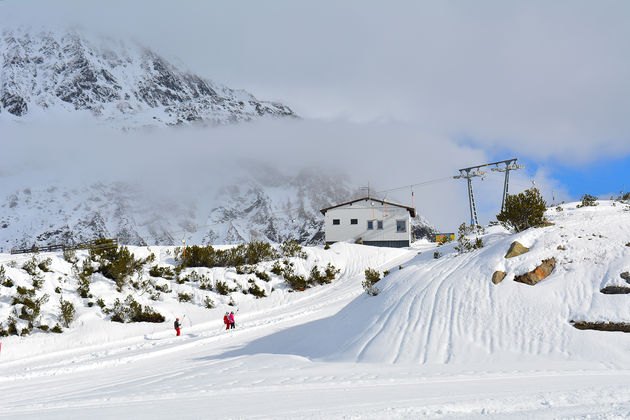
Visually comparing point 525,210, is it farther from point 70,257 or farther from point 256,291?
point 70,257

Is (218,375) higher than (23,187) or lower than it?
lower

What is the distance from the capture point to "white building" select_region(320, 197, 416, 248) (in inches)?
1837

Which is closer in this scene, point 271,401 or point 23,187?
point 271,401

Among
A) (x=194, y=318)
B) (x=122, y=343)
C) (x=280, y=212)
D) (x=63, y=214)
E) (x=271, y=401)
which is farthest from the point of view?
(x=280, y=212)

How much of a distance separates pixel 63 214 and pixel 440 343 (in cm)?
9756

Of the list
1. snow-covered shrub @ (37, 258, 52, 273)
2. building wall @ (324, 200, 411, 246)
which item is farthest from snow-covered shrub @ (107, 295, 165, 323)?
building wall @ (324, 200, 411, 246)

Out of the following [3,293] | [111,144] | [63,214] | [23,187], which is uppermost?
[111,144]

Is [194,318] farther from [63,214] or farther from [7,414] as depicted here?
[63,214]

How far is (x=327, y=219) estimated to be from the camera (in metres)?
47.7

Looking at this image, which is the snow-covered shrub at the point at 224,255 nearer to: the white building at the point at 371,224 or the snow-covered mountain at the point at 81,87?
the white building at the point at 371,224

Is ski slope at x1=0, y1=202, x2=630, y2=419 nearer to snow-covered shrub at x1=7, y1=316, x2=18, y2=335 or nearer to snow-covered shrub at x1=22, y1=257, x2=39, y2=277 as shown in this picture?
snow-covered shrub at x1=7, y1=316, x2=18, y2=335

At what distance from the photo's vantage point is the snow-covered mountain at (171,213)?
8562cm

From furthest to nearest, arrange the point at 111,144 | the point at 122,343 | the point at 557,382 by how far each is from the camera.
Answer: the point at 111,144, the point at 122,343, the point at 557,382

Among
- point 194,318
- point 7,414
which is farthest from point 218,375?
point 194,318
